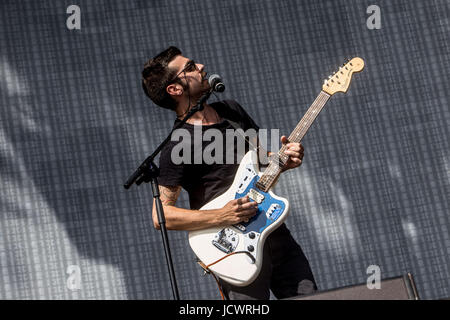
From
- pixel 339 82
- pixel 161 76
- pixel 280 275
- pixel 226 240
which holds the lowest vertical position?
pixel 280 275

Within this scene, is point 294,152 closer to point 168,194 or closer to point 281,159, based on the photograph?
point 281,159

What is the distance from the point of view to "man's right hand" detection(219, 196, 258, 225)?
6.64 ft

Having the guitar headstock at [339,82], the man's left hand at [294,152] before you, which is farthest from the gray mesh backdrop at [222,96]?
the man's left hand at [294,152]

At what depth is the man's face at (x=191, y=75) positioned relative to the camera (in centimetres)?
213

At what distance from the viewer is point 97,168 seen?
3.94m

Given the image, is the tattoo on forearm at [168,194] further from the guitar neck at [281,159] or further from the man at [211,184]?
the guitar neck at [281,159]

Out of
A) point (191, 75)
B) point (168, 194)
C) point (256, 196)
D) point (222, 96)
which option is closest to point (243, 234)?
point (256, 196)

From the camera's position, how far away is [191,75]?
214 cm

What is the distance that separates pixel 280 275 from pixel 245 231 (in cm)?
16

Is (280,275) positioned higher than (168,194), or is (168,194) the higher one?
(168,194)

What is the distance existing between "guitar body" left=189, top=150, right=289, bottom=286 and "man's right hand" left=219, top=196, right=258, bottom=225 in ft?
0.11

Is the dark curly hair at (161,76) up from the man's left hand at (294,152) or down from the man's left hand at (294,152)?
up

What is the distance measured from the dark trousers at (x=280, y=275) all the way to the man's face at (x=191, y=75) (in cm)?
47

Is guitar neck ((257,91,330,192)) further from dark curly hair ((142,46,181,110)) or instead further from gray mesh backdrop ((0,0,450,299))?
gray mesh backdrop ((0,0,450,299))
